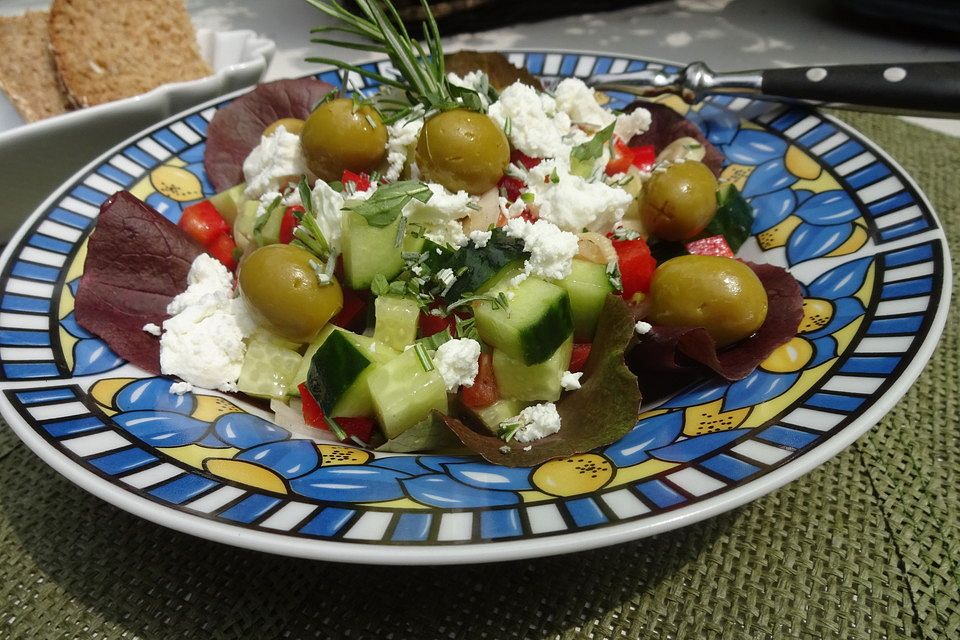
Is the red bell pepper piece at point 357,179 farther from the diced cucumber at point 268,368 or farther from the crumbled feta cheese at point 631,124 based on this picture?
the crumbled feta cheese at point 631,124

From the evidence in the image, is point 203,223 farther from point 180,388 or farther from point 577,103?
point 577,103

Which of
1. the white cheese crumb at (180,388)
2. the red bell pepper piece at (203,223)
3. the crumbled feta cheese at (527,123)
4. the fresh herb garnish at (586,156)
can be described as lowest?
the white cheese crumb at (180,388)

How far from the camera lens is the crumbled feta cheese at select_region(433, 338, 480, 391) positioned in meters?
1.63

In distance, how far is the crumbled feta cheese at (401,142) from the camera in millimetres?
2002

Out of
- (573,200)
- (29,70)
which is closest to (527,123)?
(573,200)

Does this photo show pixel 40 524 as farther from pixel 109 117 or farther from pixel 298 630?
pixel 109 117

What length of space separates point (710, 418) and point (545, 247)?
551mm

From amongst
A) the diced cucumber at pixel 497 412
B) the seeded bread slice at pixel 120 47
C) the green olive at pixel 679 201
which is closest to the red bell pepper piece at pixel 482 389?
the diced cucumber at pixel 497 412

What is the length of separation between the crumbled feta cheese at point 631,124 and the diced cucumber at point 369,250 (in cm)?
103

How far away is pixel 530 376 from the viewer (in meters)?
1.69

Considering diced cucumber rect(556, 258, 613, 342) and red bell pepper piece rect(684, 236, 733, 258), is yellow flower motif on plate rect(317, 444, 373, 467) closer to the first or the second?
diced cucumber rect(556, 258, 613, 342)

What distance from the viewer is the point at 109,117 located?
267 cm

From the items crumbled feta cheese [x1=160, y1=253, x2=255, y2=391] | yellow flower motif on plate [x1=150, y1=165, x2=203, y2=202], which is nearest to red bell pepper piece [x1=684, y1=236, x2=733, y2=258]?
crumbled feta cheese [x1=160, y1=253, x2=255, y2=391]

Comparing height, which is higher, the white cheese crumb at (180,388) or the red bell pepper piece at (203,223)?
the red bell pepper piece at (203,223)
